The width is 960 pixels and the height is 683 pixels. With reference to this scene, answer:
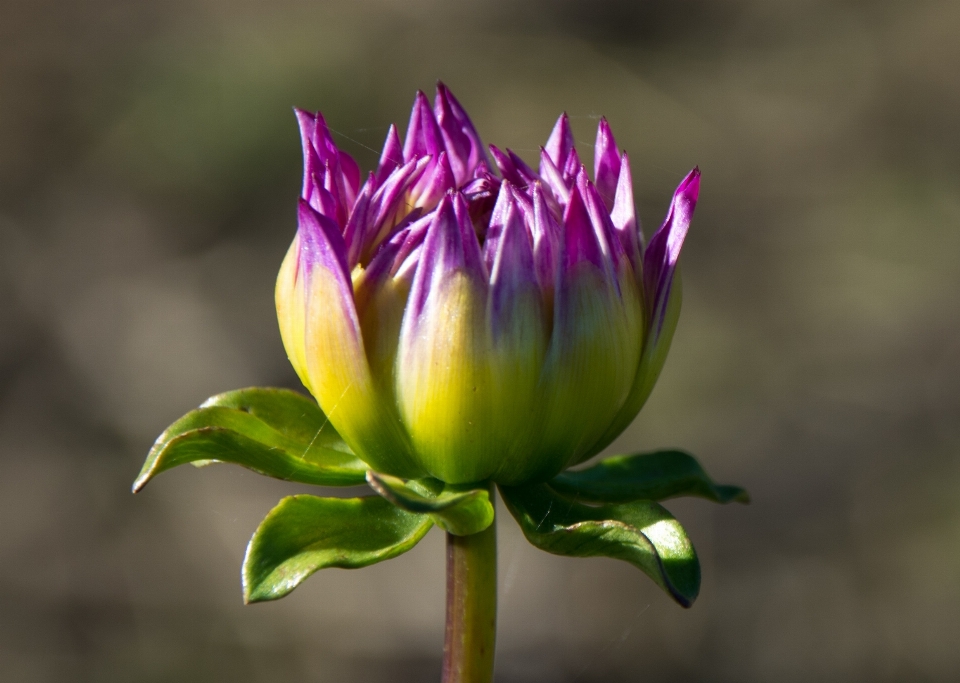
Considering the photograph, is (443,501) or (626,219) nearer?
(443,501)

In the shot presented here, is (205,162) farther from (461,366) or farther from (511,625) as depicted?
(461,366)

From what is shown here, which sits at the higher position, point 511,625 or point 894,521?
point 894,521

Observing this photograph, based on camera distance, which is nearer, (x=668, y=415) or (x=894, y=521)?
(x=894, y=521)

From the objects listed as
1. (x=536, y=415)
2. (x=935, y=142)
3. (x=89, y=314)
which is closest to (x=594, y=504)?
(x=536, y=415)

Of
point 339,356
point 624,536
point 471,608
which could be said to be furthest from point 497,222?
point 471,608

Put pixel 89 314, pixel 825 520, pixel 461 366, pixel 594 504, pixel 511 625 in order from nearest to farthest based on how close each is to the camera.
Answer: pixel 461 366
pixel 594 504
pixel 511 625
pixel 825 520
pixel 89 314

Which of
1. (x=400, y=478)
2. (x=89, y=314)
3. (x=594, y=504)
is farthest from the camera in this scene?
(x=89, y=314)

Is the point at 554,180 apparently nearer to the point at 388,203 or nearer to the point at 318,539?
the point at 388,203

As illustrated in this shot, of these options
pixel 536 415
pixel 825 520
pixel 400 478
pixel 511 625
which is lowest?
pixel 511 625
